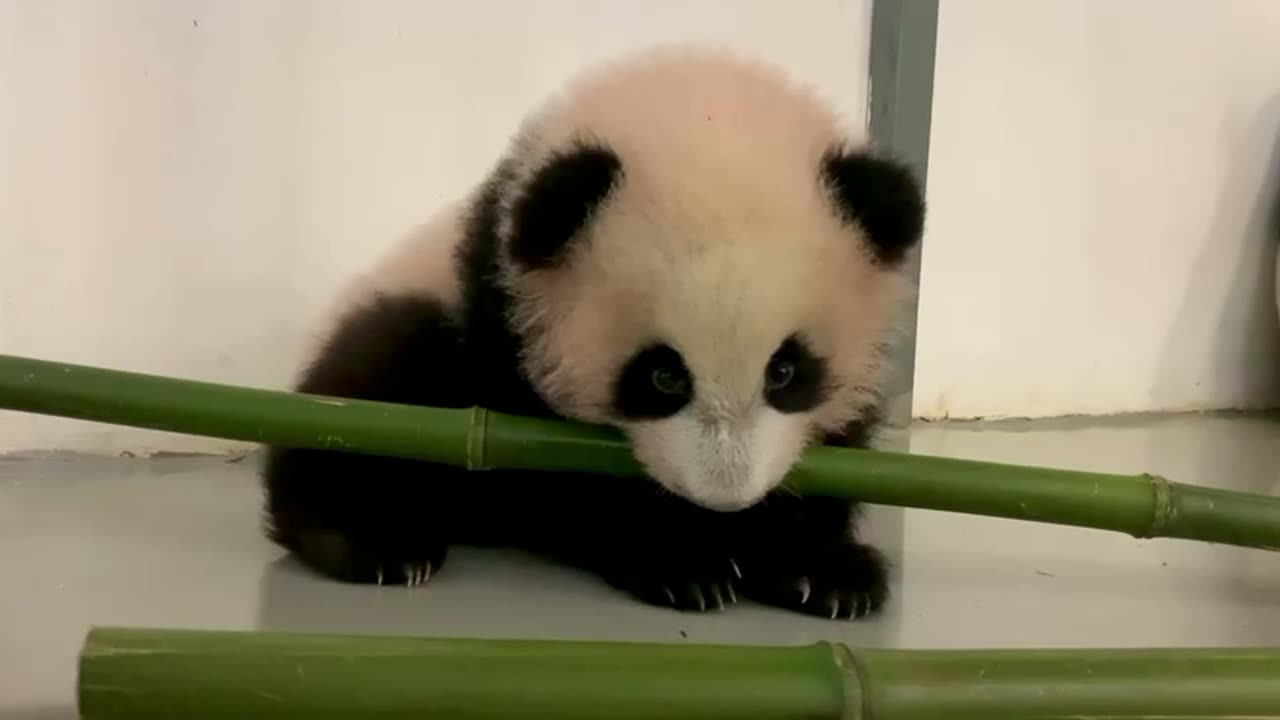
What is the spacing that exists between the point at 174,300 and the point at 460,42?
419mm

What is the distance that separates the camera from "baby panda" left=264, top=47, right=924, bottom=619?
0.76m

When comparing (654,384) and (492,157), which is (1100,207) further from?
(654,384)

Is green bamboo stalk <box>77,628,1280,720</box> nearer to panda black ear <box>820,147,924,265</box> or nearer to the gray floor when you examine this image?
the gray floor

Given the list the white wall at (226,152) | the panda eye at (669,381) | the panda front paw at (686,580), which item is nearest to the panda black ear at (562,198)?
the panda eye at (669,381)

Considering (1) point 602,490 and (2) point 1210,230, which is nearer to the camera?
(1) point 602,490

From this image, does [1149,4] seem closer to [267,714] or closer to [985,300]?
[985,300]

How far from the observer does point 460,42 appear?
137 cm

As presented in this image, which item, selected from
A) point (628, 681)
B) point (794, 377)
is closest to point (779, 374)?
point (794, 377)

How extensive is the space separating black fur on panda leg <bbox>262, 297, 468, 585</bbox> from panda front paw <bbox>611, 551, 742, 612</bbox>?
0.16m

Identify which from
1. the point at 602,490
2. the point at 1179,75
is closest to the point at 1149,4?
the point at 1179,75

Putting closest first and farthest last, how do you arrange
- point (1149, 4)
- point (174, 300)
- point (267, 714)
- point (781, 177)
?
point (267, 714) < point (781, 177) < point (174, 300) < point (1149, 4)

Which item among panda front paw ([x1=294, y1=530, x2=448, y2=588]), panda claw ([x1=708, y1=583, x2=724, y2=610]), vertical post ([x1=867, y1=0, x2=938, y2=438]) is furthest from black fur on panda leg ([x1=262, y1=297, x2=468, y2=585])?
vertical post ([x1=867, y1=0, x2=938, y2=438])

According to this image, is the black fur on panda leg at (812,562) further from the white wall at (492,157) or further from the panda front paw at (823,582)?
the white wall at (492,157)

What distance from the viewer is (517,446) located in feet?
2.69
